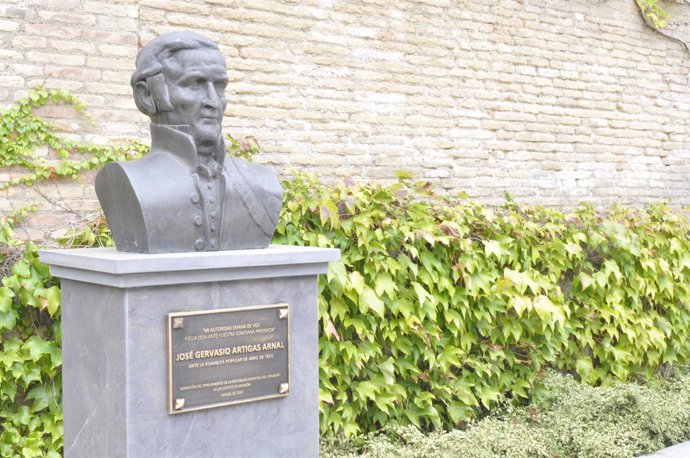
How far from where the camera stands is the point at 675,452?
213 inches

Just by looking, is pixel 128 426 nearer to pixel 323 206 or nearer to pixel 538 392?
pixel 323 206

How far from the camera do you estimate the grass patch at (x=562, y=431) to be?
509 centimetres

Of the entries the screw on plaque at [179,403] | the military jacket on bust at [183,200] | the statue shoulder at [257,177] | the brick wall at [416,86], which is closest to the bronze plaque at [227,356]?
the screw on plaque at [179,403]

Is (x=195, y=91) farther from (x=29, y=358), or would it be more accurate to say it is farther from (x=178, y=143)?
(x=29, y=358)

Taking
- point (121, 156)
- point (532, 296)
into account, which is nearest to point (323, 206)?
point (121, 156)

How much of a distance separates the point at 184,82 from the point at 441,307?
10.1 ft

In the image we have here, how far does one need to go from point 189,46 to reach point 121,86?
207 cm

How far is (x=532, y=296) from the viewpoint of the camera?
6.25 meters

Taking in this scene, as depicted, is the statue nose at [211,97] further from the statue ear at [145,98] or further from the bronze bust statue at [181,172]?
the statue ear at [145,98]

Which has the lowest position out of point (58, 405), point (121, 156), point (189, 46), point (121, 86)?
point (58, 405)

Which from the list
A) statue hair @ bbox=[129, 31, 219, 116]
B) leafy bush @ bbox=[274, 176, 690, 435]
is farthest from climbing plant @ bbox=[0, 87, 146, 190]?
statue hair @ bbox=[129, 31, 219, 116]

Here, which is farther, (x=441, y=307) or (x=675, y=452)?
(x=441, y=307)

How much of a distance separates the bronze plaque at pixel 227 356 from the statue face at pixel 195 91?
715 millimetres

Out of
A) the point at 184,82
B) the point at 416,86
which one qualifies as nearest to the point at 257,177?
the point at 184,82
